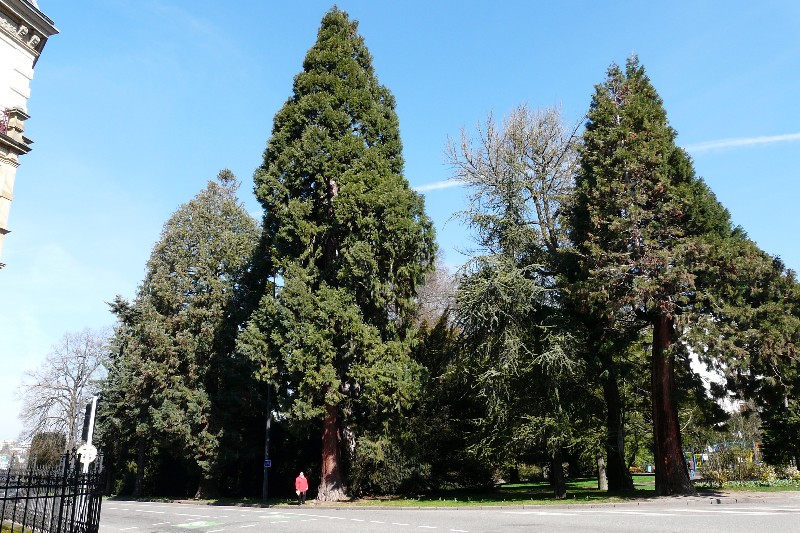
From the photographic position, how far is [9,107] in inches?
590

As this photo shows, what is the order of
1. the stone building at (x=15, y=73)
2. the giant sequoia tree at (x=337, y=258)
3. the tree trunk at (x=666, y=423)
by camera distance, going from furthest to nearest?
1. the giant sequoia tree at (x=337, y=258)
2. the tree trunk at (x=666, y=423)
3. the stone building at (x=15, y=73)

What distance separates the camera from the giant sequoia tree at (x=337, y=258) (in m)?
22.5

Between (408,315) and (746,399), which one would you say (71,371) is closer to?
(408,315)

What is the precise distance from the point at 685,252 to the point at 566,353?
562 centimetres

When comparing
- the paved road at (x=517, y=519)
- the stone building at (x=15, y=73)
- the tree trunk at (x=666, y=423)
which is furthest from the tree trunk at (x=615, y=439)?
the stone building at (x=15, y=73)

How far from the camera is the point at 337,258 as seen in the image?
2464cm

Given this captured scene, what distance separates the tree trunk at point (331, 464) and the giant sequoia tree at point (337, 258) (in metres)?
0.04

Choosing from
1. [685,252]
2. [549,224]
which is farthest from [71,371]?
Answer: [685,252]

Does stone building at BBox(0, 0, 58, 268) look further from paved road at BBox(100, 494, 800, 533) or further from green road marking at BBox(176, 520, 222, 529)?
paved road at BBox(100, 494, 800, 533)

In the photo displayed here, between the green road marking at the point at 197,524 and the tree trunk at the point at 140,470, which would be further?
the tree trunk at the point at 140,470

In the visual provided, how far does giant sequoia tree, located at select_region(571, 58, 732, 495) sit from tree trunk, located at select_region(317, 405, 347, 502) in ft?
38.5

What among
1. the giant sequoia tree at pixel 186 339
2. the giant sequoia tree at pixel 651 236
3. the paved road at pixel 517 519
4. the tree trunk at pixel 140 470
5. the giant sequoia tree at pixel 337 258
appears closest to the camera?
the paved road at pixel 517 519

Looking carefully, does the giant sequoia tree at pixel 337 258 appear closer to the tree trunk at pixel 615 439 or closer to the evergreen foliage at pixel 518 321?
the evergreen foliage at pixel 518 321

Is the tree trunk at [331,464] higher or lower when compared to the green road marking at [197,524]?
higher
